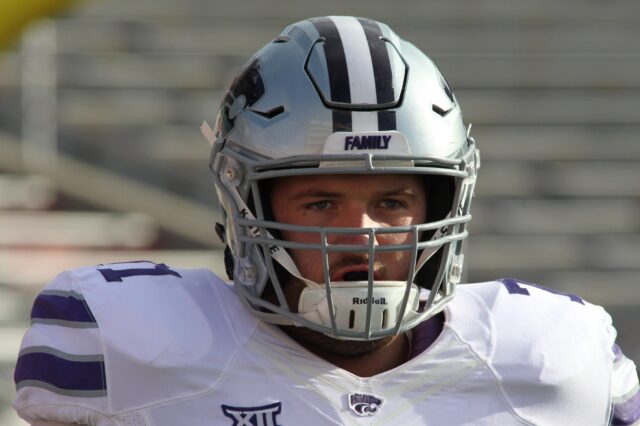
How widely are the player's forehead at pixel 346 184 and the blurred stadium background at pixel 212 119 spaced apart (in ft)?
10.8

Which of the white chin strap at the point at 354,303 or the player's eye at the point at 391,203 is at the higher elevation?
the player's eye at the point at 391,203

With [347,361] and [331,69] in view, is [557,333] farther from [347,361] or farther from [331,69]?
[331,69]

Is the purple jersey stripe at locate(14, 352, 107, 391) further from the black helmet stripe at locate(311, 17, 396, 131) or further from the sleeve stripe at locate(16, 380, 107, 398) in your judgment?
the black helmet stripe at locate(311, 17, 396, 131)

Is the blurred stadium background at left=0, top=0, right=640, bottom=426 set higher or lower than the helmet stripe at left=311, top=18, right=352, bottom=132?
lower

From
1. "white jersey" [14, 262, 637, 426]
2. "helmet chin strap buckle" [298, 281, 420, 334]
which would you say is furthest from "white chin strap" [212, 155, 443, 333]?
"white jersey" [14, 262, 637, 426]

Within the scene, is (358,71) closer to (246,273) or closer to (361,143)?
(361,143)

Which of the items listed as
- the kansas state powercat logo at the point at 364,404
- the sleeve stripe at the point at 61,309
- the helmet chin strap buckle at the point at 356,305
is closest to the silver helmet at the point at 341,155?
the helmet chin strap buckle at the point at 356,305

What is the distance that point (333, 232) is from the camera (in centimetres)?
196

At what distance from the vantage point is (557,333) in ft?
7.15

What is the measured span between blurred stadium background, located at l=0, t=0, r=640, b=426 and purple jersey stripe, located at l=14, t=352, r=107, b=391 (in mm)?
3318

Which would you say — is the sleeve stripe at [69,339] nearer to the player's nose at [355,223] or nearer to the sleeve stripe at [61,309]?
the sleeve stripe at [61,309]

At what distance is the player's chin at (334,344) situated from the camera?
210 cm

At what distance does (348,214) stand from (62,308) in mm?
459

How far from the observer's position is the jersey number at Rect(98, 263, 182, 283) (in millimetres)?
2096
